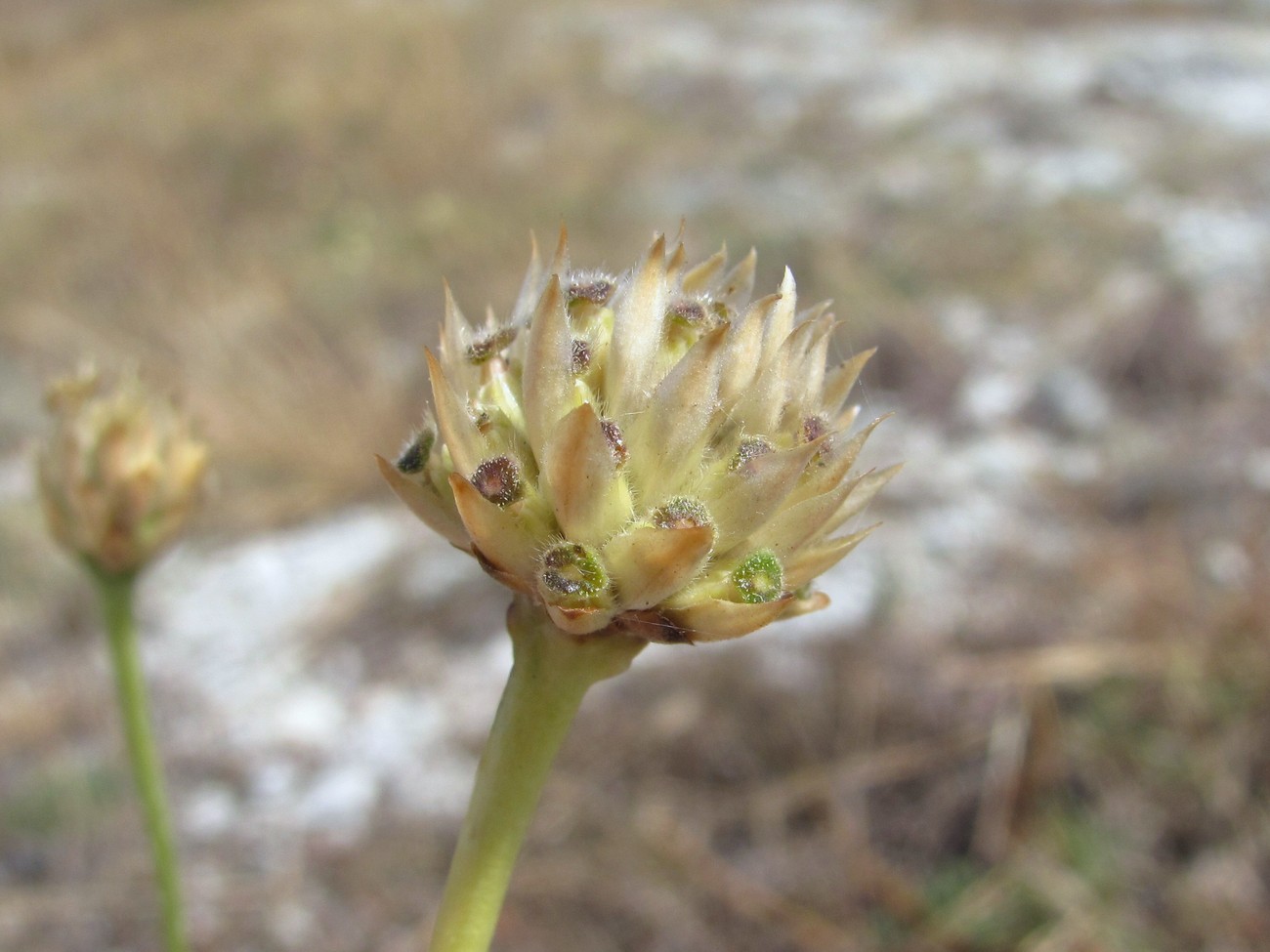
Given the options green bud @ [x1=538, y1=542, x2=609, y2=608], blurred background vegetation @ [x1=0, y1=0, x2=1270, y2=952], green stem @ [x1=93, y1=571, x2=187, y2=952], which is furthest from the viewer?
blurred background vegetation @ [x1=0, y1=0, x2=1270, y2=952]

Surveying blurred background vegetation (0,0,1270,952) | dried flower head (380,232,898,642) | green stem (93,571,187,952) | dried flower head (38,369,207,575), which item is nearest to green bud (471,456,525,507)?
dried flower head (380,232,898,642)

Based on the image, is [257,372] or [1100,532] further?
[257,372]

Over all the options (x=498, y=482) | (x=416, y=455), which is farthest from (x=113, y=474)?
(x=498, y=482)

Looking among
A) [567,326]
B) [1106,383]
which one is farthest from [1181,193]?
[567,326]

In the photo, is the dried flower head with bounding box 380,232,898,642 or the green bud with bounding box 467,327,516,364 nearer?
the dried flower head with bounding box 380,232,898,642

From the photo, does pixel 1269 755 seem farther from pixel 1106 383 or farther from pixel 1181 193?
pixel 1181 193

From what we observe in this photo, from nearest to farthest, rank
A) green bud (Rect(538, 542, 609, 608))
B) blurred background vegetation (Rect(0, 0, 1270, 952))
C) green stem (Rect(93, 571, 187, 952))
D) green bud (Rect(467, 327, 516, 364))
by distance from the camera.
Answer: green bud (Rect(538, 542, 609, 608)) → green bud (Rect(467, 327, 516, 364)) → green stem (Rect(93, 571, 187, 952)) → blurred background vegetation (Rect(0, 0, 1270, 952))

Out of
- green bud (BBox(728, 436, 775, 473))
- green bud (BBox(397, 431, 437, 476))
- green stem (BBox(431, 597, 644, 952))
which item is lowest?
green stem (BBox(431, 597, 644, 952))

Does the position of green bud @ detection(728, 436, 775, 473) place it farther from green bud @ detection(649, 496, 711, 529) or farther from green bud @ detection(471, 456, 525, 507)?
green bud @ detection(471, 456, 525, 507)
